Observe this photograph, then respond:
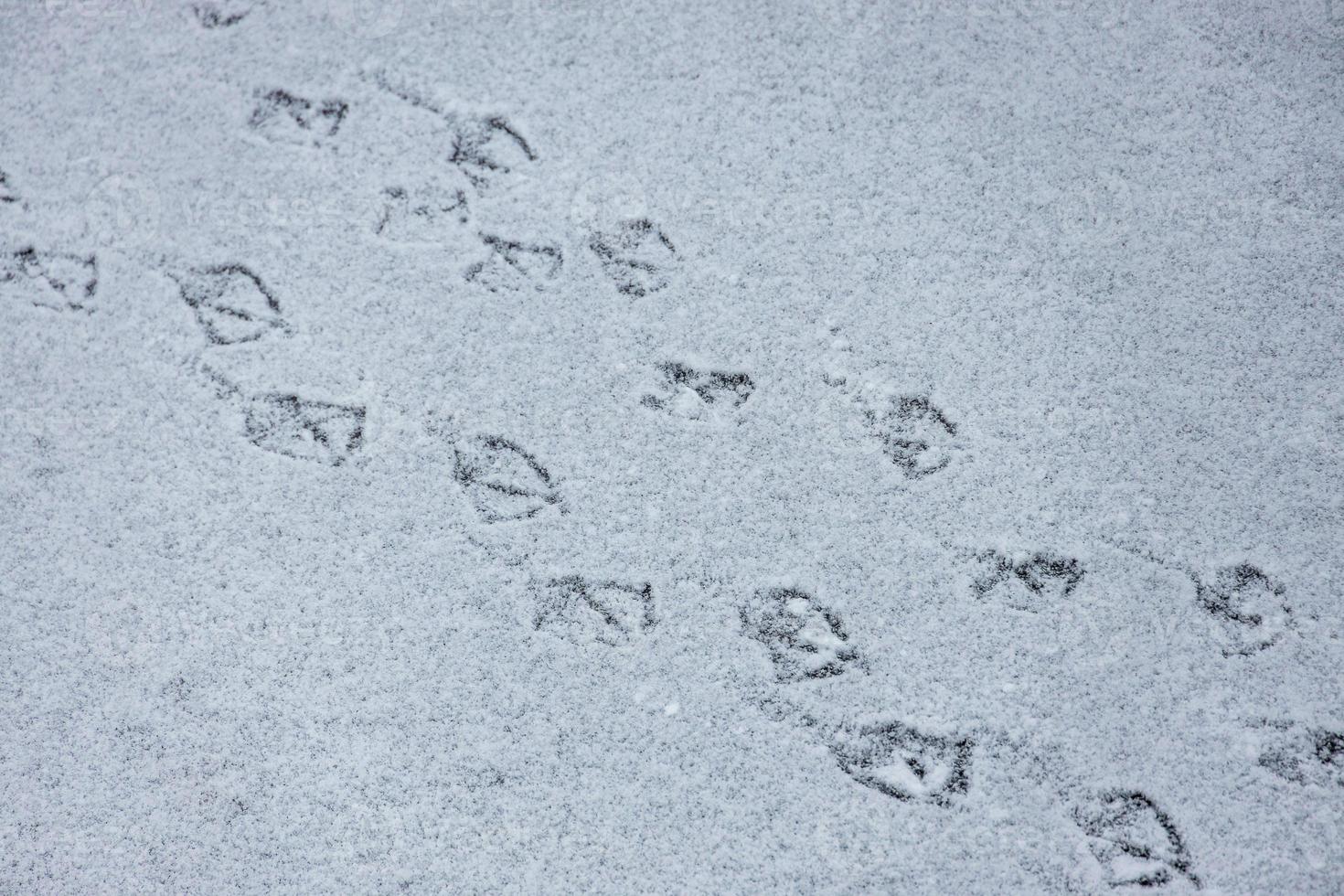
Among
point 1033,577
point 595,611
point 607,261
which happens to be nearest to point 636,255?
point 607,261

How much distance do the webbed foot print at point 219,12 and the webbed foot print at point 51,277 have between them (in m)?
0.38

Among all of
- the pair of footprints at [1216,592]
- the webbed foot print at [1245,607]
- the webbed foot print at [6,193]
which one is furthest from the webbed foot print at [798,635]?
the webbed foot print at [6,193]

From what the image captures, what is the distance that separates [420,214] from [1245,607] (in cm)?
92

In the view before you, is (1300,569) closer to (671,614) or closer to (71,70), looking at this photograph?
(671,614)

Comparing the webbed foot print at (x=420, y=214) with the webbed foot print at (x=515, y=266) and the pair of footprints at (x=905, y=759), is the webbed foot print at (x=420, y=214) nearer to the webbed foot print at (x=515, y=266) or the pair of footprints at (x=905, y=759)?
the webbed foot print at (x=515, y=266)

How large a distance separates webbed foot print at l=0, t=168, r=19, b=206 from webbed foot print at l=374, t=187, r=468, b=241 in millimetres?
422

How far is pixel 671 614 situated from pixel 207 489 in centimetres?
47

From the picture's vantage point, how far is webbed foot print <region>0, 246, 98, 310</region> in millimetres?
1274

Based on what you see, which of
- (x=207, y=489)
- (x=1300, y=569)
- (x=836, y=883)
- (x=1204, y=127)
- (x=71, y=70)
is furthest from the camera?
(x=71, y=70)

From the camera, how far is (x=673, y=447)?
115cm

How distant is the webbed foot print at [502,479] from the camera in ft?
3.70

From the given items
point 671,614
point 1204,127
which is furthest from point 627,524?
point 1204,127

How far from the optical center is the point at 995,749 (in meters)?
0.98

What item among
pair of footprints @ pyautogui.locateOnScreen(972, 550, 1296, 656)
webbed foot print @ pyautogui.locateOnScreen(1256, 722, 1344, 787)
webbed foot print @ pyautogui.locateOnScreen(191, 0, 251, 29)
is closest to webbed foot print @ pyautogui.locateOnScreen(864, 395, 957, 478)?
pair of footprints @ pyautogui.locateOnScreen(972, 550, 1296, 656)
